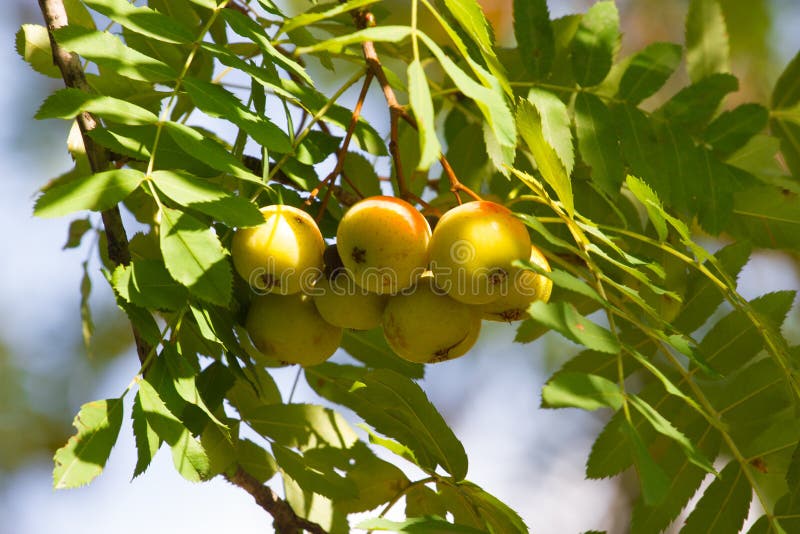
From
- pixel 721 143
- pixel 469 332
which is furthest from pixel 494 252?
pixel 721 143

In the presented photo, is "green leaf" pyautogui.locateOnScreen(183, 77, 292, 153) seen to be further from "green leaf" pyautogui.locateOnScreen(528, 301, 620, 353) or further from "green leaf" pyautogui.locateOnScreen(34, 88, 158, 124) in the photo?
"green leaf" pyautogui.locateOnScreen(528, 301, 620, 353)

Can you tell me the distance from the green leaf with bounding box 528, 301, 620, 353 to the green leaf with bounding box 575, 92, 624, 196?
0.59 m

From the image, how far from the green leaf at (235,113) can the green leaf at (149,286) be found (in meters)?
0.32

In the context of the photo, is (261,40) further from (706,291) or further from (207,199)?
(706,291)

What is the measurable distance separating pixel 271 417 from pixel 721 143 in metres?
1.36

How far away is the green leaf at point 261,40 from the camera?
1793mm

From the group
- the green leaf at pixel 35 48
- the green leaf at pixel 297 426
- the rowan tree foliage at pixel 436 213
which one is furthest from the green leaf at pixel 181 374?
the green leaf at pixel 35 48

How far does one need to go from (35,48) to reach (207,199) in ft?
2.80

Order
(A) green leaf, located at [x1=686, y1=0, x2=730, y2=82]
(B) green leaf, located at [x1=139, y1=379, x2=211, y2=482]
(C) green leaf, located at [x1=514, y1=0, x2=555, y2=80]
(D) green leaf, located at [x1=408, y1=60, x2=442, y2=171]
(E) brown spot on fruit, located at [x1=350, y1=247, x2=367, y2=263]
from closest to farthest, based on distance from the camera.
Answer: (D) green leaf, located at [x1=408, y1=60, x2=442, y2=171] < (B) green leaf, located at [x1=139, y1=379, x2=211, y2=482] < (E) brown spot on fruit, located at [x1=350, y1=247, x2=367, y2=263] < (C) green leaf, located at [x1=514, y1=0, x2=555, y2=80] < (A) green leaf, located at [x1=686, y1=0, x2=730, y2=82]

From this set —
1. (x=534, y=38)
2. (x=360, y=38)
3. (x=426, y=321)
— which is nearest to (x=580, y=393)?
(x=426, y=321)

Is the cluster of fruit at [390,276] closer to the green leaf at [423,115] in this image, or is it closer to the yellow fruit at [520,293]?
the yellow fruit at [520,293]

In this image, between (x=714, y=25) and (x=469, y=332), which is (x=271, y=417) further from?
(x=714, y=25)

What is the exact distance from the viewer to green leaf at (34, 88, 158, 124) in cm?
170

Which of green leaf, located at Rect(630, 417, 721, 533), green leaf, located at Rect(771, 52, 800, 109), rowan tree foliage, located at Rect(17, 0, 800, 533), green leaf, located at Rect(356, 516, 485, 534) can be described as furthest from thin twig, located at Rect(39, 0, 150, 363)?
green leaf, located at Rect(771, 52, 800, 109)
